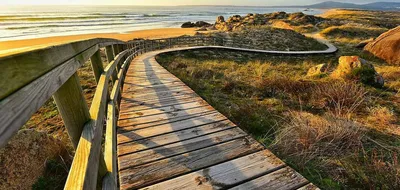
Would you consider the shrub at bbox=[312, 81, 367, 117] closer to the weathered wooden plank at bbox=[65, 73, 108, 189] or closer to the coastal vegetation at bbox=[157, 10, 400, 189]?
the coastal vegetation at bbox=[157, 10, 400, 189]

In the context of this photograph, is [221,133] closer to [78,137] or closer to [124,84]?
[78,137]

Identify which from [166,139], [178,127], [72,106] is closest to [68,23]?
[178,127]

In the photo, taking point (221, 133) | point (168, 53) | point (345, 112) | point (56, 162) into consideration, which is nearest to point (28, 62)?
point (221, 133)

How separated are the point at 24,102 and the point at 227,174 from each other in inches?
75.7

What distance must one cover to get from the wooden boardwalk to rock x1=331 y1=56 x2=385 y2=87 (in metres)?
6.39

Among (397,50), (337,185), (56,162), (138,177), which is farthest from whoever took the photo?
(397,50)

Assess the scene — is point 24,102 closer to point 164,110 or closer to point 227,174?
point 227,174

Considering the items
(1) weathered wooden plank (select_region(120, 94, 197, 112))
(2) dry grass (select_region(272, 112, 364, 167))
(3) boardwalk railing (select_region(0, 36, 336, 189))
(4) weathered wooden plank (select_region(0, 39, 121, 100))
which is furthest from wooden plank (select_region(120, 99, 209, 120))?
(4) weathered wooden plank (select_region(0, 39, 121, 100))

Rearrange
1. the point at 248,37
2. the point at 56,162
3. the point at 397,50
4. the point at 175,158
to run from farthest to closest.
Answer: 1. the point at 248,37
2. the point at 397,50
3. the point at 56,162
4. the point at 175,158

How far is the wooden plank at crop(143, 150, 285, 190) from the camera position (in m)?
2.12

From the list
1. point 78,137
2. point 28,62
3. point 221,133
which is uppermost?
point 28,62

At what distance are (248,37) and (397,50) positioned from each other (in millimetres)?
12899

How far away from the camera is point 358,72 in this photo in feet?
25.0

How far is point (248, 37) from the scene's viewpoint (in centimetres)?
2308
